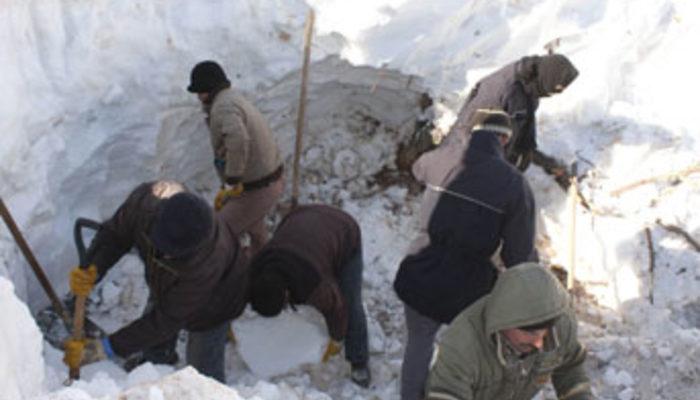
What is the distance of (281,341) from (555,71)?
264 centimetres

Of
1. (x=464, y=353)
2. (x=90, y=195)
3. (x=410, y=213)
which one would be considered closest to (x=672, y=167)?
(x=410, y=213)

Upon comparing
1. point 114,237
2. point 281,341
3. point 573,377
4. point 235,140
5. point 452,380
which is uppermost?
point 235,140

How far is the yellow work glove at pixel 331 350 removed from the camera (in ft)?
17.1

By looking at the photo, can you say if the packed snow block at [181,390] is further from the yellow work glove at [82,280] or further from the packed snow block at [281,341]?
the packed snow block at [281,341]

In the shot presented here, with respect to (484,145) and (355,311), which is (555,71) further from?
(355,311)

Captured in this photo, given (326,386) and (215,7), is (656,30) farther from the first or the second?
(326,386)

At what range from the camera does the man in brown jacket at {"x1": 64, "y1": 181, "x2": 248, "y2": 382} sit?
375 centimetres

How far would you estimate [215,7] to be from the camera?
6094 mm

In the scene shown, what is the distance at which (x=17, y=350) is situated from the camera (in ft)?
10.7

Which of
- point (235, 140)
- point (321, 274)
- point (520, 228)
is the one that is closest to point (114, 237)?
point (235, 140)

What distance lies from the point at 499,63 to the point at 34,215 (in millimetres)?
3978

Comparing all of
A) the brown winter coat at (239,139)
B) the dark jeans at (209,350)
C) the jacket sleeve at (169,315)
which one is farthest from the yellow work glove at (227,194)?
the jacket sleeve at (169,315)

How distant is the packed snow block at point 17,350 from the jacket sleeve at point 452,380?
68.1 inches

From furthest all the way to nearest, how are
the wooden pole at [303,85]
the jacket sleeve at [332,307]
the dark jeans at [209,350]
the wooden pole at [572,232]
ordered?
the wooden pole at [303,85] < the wooden pole at [572,232] < the dark jeans at [209,350] < the jacket sleeve at [332,307]
